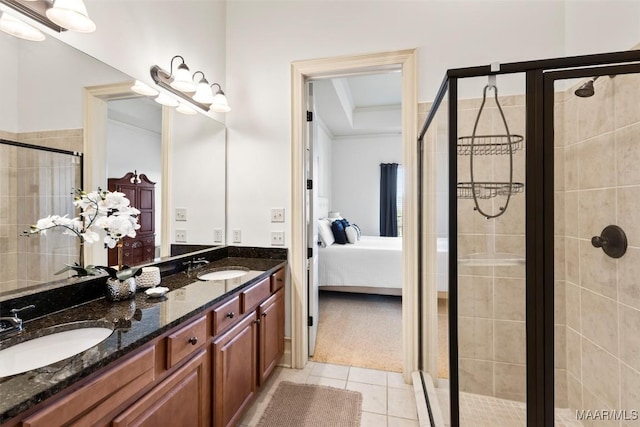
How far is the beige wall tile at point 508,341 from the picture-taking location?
138 centimetres

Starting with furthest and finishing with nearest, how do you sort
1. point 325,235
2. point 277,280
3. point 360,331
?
point 325,235 → point 360,331 → point 277,280

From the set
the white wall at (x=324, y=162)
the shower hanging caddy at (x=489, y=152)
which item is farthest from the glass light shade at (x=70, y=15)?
the white wall at (x=324, y=162)

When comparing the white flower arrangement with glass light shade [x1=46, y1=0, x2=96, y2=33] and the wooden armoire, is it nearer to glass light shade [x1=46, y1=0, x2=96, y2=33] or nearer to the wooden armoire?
→ the wooden armoire

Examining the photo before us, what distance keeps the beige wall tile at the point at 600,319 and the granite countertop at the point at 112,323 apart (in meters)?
1.78

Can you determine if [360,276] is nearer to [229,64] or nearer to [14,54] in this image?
[229,64]

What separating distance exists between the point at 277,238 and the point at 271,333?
27.1 inches

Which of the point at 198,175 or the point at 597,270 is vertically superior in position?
the point at 198,175

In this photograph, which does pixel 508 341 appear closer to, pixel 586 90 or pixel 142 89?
pixel 586 90

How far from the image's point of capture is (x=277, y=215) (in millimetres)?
2295

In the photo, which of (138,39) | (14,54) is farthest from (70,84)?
(138,39)

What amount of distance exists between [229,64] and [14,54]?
1511 mm

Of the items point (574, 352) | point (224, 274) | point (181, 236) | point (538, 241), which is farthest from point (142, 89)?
point (574, 352)

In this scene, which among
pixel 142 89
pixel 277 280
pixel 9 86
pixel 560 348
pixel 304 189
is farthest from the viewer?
pixel 304 189

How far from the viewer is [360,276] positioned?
3656 mm
